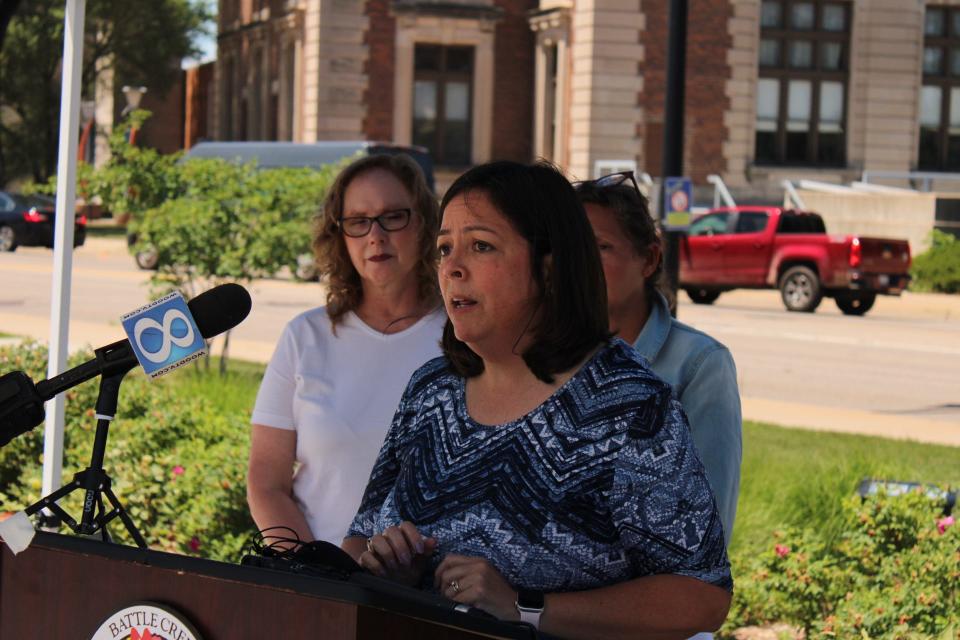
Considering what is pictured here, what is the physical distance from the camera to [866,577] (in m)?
5.42

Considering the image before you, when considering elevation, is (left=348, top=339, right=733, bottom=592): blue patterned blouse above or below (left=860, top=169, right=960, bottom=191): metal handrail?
below

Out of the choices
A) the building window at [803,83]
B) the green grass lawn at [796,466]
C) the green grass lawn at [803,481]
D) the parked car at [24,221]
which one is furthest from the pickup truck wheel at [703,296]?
the green grass lawn at [803,481]

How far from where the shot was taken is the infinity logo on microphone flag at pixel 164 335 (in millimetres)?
2475

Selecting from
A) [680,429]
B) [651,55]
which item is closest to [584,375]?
[680,429]

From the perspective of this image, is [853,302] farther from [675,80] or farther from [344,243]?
[344,243]

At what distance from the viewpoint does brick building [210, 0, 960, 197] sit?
133 feet

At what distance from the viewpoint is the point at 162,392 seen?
8.42 m

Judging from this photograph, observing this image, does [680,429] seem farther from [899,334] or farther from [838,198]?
[838,198]

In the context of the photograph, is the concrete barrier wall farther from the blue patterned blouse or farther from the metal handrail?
the blue patterned blouse

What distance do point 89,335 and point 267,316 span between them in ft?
17.2

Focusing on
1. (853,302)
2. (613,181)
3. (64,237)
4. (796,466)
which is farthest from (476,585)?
(853,302)

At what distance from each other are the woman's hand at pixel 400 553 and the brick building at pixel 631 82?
37792mm

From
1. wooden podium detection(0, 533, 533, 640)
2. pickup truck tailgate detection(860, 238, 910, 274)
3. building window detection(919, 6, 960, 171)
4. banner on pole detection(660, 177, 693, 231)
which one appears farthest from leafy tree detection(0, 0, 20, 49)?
building window detection(919, 6, 960, 171)

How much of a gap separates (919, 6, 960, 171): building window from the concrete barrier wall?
8272mm
